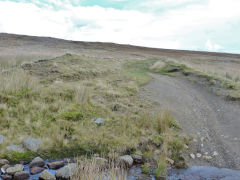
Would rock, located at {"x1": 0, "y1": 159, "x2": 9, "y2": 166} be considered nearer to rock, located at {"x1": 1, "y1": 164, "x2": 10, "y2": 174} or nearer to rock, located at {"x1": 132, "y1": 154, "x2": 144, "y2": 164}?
rock, located at {"x1": 1, "y1": 164, "x2": 10, "y2": 174}

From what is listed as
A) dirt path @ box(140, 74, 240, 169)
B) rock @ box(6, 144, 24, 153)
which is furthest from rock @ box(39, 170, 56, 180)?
dirt path @ box(140, 74, 240, 169)

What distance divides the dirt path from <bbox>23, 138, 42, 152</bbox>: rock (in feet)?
12.0

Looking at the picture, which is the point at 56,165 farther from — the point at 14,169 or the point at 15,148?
the point at 15,148

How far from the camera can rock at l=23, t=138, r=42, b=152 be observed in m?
5.10

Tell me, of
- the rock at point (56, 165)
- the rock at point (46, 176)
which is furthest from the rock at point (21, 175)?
the rock at point (56, 165)

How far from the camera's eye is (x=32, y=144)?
520cm

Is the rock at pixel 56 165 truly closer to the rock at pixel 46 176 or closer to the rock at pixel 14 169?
the rock at pixel 46 176

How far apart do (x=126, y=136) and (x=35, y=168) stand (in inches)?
95.5

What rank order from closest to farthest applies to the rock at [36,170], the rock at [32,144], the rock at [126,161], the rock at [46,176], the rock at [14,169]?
the rock at [46,176], the rock at [14,169], the rock at [36,170], the rock at [126,161], the rock at [32,144]

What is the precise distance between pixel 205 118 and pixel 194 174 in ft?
11.7

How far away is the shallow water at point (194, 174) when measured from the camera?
14.7 ft

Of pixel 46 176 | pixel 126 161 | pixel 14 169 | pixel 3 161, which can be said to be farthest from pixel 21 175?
pixel 126 161

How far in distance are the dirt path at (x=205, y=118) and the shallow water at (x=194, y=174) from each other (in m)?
0.27

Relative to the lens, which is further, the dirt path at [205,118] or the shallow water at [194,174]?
the dirt path at [205,118]
